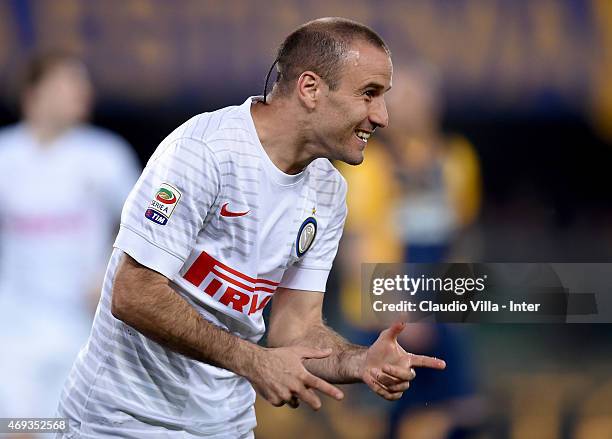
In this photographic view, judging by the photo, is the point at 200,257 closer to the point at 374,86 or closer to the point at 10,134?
the point at 374,86

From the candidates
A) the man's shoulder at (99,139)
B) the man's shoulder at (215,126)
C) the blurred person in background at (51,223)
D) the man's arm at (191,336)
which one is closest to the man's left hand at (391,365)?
the man's arm at (191,336)

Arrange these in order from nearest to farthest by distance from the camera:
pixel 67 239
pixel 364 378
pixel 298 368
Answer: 1. pixel 298 368
2. pixel 364 378
3. pixel 67 239

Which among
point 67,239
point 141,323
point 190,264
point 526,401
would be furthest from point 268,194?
point 526,401

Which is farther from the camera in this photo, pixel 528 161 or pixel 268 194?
pixel 528 161

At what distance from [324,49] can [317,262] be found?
0.56 meters

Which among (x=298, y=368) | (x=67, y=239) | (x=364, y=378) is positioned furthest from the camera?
(x=67, y=239)

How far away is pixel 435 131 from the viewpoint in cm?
412

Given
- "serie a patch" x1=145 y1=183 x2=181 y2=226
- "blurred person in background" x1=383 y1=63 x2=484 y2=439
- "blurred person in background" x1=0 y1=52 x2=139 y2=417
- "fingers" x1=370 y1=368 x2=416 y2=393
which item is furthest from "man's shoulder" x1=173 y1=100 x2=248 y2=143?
"blurred person in background" x1=383 y1=63 x2=484 y2=439

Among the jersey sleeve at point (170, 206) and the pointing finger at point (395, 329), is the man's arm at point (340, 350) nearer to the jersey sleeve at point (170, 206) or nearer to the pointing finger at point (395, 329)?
the pointing finger at point (395, 329)

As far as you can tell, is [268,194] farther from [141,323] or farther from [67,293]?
[67,293]

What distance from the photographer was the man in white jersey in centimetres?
215

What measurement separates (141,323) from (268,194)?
1.49ft

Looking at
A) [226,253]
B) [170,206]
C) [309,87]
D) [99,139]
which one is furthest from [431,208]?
[170,206]

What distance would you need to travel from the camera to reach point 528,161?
413 cm
